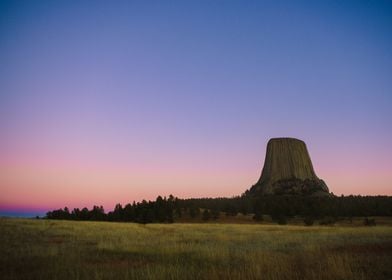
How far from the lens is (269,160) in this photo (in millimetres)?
93375

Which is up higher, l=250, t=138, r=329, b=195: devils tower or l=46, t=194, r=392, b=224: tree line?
l=250, t=138, r=329, b=195: devils tower

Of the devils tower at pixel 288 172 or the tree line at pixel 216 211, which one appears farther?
the devils tower at pixel 288 172

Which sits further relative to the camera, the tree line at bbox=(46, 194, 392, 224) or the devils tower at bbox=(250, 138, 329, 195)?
the devils tower at bbox=(250, 138, 329, 195)

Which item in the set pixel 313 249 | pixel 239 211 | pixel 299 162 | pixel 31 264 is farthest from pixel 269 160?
pixel 31 264

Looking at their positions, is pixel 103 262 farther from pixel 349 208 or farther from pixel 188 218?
pixel 349 208

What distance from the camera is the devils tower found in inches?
3265

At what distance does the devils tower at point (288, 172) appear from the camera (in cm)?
8294

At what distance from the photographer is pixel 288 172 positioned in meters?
89.2

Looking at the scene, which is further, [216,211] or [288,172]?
[288,172]

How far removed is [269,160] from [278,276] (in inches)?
3387

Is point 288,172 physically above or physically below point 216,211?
above

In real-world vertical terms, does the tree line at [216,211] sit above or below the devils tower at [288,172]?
below

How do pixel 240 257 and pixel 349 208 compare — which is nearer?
pixel 240 257

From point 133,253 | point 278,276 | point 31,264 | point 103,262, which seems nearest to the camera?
point 278,276
